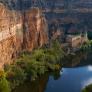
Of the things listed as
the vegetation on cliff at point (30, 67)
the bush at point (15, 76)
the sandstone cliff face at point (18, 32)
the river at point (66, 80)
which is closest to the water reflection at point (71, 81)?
the river at point (66, 80)

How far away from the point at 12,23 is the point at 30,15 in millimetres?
5066

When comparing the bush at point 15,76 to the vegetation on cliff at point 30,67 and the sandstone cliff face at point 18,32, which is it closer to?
the vegetation on cliff at point 30,67

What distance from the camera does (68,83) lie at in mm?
21906

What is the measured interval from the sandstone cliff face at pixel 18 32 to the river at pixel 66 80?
8.21ft

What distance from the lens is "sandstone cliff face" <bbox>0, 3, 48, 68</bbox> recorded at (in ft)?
75.8

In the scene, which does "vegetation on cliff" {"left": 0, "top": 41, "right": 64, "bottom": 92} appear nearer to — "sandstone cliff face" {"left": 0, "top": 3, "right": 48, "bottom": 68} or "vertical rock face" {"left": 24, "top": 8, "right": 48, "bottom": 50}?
"sandstone cliff face" {"left": 0, "top": 3, "right": 48, "bottom": 68}

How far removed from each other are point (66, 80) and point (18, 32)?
646 centimetres

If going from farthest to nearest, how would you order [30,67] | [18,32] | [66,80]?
[18,32] < [66,80] < [30,67]

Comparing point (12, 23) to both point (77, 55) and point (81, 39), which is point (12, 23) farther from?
point (81, 39)

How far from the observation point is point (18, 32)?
27.2 meters

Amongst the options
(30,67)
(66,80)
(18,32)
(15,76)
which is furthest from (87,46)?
(15,76)

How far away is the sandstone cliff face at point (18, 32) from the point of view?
2309cm

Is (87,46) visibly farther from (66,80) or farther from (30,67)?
(30,67)

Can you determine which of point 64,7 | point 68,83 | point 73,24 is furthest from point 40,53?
point 64,7
